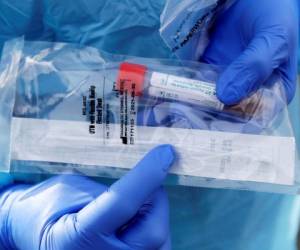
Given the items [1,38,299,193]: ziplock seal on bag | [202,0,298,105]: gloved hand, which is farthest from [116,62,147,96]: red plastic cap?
[202,0,298,105]: gloved hand

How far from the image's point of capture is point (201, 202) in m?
0.76

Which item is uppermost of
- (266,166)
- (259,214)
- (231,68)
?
(231,68)

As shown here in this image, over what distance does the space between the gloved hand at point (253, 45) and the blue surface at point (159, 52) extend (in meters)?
0.10

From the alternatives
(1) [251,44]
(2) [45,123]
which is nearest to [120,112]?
(2) [45,123]

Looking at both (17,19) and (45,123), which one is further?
(17,19)

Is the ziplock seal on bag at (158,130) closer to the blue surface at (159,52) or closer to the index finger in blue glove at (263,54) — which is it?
the index finger in blue glove at (263,54)

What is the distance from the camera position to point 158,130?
0.58 m

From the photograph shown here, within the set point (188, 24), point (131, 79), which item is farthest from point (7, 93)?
point (188, 24)

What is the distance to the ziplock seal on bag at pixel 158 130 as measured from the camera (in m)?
0.56

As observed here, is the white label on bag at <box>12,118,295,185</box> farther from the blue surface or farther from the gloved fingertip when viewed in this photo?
the blue surface

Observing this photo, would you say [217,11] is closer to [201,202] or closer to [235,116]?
[235,116]

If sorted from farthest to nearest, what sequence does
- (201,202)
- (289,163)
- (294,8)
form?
(201,202), (294,8), (289,163)

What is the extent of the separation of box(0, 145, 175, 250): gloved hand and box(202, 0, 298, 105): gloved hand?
0.44 feet

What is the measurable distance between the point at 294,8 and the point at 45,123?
390mm
